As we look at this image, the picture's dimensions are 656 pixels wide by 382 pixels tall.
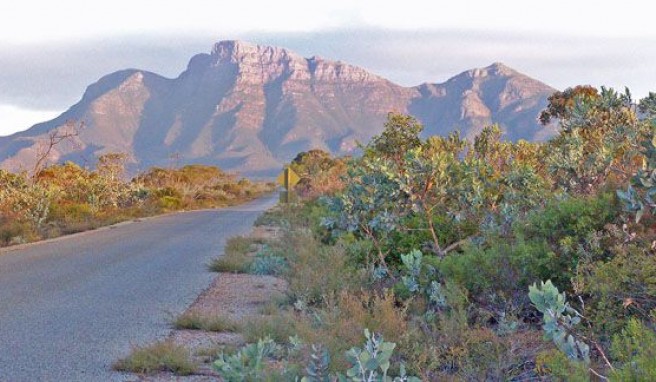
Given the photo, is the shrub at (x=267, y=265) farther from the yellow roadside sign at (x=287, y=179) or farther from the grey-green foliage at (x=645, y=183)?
the yellow roadside sign at (x=287, y=179)

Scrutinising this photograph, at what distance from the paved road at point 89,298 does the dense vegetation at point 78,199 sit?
3080 mm

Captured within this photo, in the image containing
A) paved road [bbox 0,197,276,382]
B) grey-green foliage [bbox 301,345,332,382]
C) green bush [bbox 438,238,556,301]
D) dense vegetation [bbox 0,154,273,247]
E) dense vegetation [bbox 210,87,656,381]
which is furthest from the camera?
dense vegetation [bbox 0,154,273,247]

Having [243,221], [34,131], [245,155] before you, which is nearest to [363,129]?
[245,155]

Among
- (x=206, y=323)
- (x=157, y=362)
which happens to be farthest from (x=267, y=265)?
(x=157, y=362)

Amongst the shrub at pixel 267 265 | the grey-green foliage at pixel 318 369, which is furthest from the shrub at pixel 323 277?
the grey-green foliage at pixel 318 369

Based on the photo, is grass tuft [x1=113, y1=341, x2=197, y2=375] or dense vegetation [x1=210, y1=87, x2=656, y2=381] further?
grass tuft [x1=113, y1=341, x2=197, y2=375]

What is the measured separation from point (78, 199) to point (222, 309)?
27.8 meters

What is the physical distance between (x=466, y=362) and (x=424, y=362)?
0.33 m

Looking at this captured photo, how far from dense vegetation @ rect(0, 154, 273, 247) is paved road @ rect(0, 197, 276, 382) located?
3080mm

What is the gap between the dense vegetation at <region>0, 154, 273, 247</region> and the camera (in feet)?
86.0

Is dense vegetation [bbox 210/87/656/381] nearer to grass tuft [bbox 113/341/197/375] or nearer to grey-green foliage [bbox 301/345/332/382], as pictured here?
grey-green foliage [bbox 301/345/332/382]

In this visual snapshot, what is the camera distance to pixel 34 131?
199 metres

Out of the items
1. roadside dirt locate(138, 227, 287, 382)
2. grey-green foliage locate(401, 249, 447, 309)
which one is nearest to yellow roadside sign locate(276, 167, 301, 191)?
roadside dirt locate(138, 227, 287, 382)

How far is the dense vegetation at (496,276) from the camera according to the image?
477 centimetres
